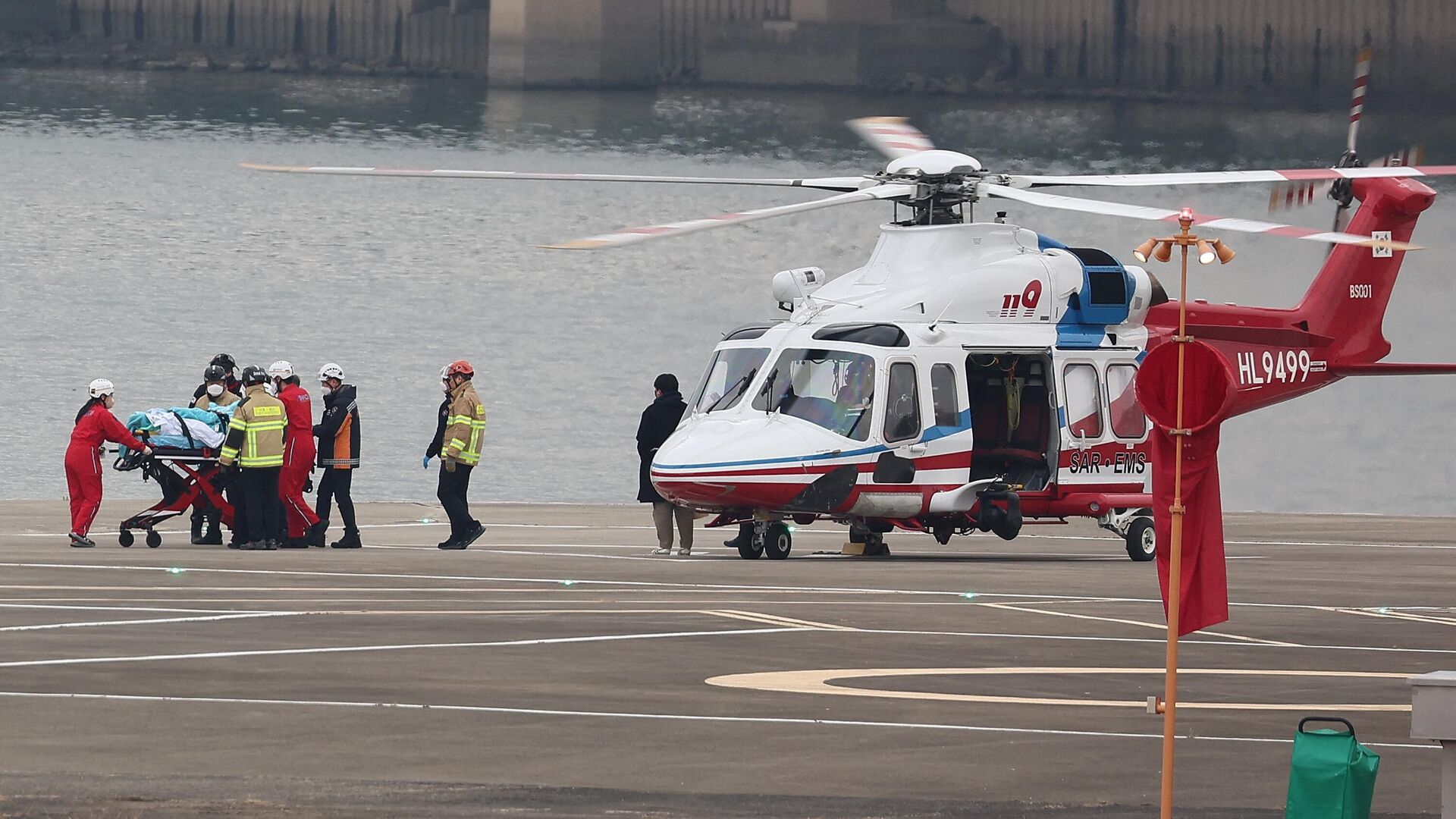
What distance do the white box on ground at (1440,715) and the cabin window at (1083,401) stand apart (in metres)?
14.1

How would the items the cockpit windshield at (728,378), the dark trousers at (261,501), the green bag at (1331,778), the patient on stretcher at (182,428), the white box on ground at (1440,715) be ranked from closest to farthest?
the white box on ground at (1440,715)
the green bag at (1331,778)
the cockpit windshield at (728,378)
the patient on stretcher at (182,428)
the dark trousers at (261,501)

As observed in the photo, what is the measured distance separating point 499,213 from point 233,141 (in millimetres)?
28296

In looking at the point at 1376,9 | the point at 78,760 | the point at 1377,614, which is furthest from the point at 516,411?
the point at 1376,9

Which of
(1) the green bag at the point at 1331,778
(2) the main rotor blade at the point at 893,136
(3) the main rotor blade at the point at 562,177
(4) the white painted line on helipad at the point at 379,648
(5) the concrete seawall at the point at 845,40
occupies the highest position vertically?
(5) the concrete seawall at the point at 845,40

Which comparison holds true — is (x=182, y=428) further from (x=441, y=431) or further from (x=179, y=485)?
(x=441, y=431)

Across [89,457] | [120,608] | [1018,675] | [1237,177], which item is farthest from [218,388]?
[1018,675]

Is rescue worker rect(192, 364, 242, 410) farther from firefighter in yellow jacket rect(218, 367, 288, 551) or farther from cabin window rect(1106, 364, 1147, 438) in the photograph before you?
cabin window rect(1106, 364, 1147, 438)

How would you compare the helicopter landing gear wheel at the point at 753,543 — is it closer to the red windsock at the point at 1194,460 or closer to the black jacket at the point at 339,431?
the black jacket at the point at 339,431

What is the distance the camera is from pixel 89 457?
20.6 meters

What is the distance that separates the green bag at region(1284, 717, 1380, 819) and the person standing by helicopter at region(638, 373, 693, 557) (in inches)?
532

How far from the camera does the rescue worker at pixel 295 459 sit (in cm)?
2150

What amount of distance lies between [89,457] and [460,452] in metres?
3.31

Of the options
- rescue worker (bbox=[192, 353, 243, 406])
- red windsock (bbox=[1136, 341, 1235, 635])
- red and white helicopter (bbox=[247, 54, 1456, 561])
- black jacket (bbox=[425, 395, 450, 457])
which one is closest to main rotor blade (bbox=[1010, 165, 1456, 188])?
red and white helicopter (bbox=[247, 54, 1456, 561])

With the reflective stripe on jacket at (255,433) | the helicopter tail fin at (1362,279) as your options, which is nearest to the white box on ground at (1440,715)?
the reflective stripe on jacket at (255,433)
